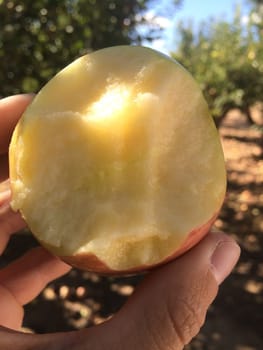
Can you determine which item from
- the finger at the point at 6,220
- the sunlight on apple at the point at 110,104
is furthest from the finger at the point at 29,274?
the sunlight on apple at the point at 110,104

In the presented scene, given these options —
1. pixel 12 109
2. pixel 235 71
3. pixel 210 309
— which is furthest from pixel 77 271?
pixel 235 71

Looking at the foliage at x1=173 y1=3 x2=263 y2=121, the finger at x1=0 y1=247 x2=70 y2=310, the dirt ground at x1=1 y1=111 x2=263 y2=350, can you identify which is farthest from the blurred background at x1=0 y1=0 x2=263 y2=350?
the foliage at x1=173 y1=3 x2=263 y2=121

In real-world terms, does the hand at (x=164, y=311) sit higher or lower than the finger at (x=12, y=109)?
lower

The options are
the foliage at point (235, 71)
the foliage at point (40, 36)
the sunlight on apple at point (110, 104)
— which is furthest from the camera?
the foliage at point (235, 71)

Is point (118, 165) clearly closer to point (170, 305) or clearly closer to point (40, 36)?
point (170, 305)

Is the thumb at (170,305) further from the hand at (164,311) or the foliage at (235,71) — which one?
the foliage at (235,71)

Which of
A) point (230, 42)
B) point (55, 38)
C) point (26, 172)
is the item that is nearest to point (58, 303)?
point (55, 38)

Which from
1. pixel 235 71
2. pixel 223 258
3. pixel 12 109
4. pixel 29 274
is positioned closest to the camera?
pixel 223 258

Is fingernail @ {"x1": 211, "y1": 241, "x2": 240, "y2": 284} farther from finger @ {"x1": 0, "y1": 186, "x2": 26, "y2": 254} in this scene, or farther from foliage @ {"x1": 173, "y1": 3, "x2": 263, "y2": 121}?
foliage @ {"x1": 173, "y1": 3, "x2": 263, "y2": 121}
